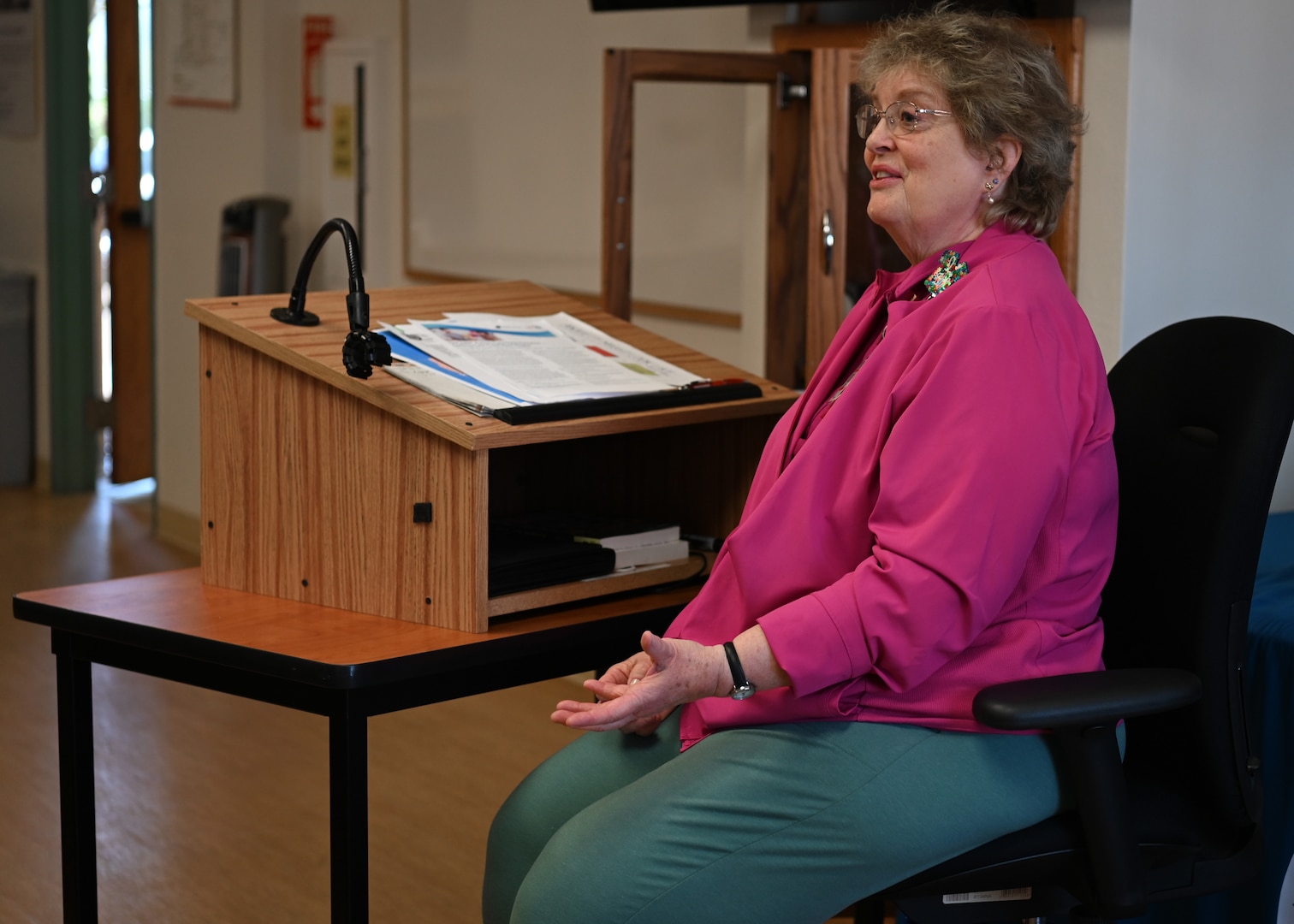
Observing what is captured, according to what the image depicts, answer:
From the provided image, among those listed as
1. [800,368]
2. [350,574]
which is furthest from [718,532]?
[800,368]

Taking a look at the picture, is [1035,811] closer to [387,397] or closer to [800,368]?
[387,397]

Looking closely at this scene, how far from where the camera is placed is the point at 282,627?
1.70 metres

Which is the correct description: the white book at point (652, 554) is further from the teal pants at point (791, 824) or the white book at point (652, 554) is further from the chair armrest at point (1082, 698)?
the chair armrest at point (1082, 698)

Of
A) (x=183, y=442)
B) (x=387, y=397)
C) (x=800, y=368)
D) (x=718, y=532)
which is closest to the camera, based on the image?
(x=387, y=397)

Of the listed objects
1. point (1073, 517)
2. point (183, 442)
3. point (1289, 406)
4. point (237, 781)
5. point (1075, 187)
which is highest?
point (1075, 187)

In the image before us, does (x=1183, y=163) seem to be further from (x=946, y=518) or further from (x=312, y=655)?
(x=312, y=655)

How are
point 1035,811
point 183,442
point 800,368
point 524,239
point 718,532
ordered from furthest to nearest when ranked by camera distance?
point 183,442
point 524,239
point 800,368
point 718,532
point 1035,811

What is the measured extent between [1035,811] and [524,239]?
2730 millimetres

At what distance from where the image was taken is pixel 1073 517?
1410 mm

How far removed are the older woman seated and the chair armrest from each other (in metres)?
0.06

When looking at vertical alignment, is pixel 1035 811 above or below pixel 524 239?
below

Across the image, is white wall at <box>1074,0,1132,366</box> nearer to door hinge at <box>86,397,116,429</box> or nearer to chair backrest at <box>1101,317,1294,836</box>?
chair backrest at <box>1101,317,1294,836</box>

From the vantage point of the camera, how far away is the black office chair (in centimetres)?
137

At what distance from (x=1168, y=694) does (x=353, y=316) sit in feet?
3.25
